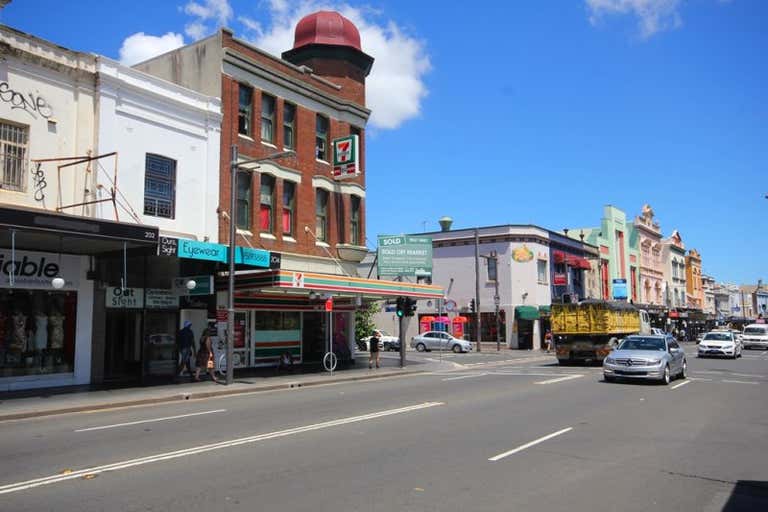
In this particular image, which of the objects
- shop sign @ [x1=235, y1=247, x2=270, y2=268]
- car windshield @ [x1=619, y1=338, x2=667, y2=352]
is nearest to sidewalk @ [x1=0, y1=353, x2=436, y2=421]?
shop sign @ [x1=235, y1=247, x2=270, y2=268]

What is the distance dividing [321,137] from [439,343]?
19.2 m

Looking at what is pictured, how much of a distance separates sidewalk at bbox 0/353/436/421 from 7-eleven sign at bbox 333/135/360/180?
886 cm

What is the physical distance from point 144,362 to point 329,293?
6875 millimetres

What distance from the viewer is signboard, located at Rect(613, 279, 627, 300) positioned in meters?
62.5

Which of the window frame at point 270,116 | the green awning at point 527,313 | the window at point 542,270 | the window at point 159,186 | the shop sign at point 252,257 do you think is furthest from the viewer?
the window at point 542,270

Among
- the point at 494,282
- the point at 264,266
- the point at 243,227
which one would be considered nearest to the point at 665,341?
the point at 264,266

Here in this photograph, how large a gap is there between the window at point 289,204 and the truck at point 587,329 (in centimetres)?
1200

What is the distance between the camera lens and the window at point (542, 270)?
50.4 m

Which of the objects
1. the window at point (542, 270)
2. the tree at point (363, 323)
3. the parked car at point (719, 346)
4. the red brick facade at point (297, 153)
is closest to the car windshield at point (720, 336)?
the parked car at point (719, 346)

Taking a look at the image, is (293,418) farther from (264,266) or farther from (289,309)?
(289,309)

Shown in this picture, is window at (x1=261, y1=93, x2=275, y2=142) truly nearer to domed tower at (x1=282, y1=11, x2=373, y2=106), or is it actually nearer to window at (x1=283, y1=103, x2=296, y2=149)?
window at (x1=283, y1=103, x2=296, y2=149)

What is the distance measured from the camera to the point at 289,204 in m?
26.6

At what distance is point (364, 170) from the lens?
100.0ft

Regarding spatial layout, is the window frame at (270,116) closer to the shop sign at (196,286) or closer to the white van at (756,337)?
the shop sign at (196,286)
